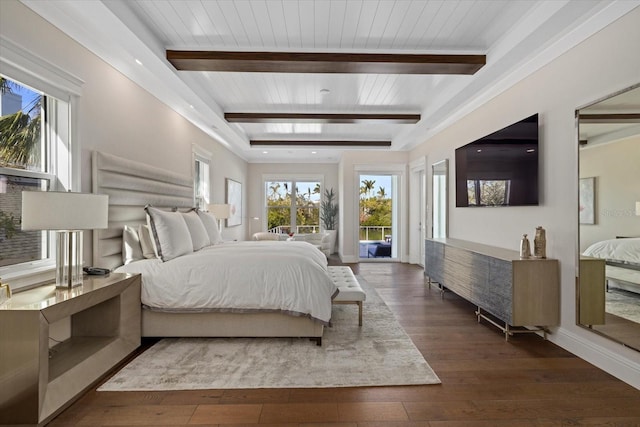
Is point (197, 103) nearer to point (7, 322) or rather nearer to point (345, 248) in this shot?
point (7, 322)

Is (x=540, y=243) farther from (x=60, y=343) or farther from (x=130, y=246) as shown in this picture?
(x=60, y=343)

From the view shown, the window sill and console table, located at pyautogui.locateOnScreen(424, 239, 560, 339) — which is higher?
the window sill

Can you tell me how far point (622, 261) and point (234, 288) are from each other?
9.30 ft

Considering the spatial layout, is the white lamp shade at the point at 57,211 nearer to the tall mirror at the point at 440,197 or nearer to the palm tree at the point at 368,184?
the tall mirror at the point at 440,197

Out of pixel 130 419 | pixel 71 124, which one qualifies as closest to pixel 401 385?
pixel 130 419

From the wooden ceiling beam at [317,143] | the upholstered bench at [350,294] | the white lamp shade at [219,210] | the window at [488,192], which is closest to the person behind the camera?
the upholstered bench at [350,294]

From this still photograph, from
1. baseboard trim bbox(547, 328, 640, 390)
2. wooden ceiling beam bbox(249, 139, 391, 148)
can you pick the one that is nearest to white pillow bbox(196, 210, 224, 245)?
wooden ceiling beam bbox(249, 139, 391, 148)

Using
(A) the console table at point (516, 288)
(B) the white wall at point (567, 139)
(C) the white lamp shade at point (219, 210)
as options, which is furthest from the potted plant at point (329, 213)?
(A) the console table at point (516, 288)

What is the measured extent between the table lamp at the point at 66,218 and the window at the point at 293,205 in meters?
6.76

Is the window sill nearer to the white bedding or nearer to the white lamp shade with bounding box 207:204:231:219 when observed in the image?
the white lamp shade with bounding box 207:204:231:219

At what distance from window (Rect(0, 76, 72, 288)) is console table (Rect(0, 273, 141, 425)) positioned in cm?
28

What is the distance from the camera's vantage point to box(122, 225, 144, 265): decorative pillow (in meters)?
3.12

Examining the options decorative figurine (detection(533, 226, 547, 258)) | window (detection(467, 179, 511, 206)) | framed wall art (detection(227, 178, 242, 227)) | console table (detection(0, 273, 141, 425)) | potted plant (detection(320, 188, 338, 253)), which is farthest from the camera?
potted plant (detection(320, 188, 338, 253))

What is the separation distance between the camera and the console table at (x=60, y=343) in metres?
1.74
